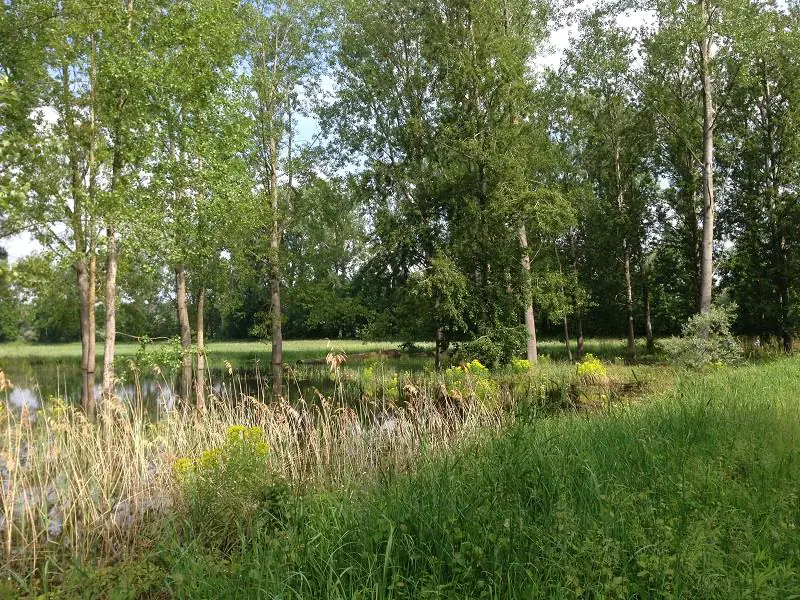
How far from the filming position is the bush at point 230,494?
14.7 feet

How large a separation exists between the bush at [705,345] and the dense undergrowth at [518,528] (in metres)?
8.59

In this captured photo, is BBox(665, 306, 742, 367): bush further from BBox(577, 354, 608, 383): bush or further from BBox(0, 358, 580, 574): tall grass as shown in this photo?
BBox(0, 358, 580, 574): tall grass

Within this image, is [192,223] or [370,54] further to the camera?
[370,54]

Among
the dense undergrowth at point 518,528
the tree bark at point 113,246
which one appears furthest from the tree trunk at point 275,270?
the dense undergrowth at point 518,528

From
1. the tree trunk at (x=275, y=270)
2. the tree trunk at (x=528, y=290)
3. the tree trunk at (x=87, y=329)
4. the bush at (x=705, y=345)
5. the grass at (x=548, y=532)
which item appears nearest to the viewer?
the grass at (x=548, y=532)

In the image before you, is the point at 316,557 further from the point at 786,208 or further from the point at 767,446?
the point at 786,208

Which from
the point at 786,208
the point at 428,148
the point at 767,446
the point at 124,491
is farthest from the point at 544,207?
the point at 124,491

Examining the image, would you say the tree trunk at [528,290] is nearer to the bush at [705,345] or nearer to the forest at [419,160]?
the forest at [419,160]

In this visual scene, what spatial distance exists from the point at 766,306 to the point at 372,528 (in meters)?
20.8

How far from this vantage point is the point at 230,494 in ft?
15.6

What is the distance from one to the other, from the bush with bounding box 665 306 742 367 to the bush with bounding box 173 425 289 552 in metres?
Result: 11.8

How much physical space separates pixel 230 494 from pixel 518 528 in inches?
97.6

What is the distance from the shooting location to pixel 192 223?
13.6m

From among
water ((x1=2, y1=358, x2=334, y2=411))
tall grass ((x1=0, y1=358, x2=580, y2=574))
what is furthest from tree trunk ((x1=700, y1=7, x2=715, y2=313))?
tall grass ((x1=0, y1=358, x2=580, y2=574))
